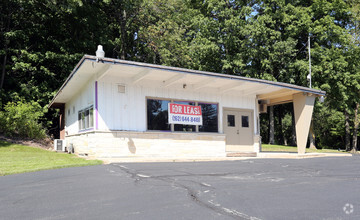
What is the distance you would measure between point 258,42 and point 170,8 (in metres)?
9.48

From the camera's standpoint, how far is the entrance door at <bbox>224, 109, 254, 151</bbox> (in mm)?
16297

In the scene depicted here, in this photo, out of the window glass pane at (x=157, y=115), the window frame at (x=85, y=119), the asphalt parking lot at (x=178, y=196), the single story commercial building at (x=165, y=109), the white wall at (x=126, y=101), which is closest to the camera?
the asphalt parking lot at (x=178, y=196)

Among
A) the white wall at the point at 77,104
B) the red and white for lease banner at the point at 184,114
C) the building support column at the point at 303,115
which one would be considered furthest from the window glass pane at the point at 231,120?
the white wall at the point at 77,104

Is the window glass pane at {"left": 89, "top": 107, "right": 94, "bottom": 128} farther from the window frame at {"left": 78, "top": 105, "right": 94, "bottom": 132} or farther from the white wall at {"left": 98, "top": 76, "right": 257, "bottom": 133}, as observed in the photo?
the white wall at {"left": 98, "top": 76, "right": 257, "bottom": 133}

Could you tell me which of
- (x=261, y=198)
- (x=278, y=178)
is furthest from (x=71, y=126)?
(x=261, y=198)

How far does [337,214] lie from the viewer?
4.36 metres

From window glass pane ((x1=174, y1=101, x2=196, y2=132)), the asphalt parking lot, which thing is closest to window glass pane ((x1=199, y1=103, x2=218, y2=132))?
window glass pane ((x1=174, y1=101, x2=196, y2=132))

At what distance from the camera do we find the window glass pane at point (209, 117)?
1522cm

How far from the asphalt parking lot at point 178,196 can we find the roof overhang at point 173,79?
16.0 feet

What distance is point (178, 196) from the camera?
540cm

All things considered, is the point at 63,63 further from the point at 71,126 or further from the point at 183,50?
the point at 183,50

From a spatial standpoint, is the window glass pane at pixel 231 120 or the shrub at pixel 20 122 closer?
the window glass pane at pixel 231 120

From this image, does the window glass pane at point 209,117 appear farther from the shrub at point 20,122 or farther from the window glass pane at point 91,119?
the shrub at point 20,122

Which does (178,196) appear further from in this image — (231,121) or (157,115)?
(231,121)
